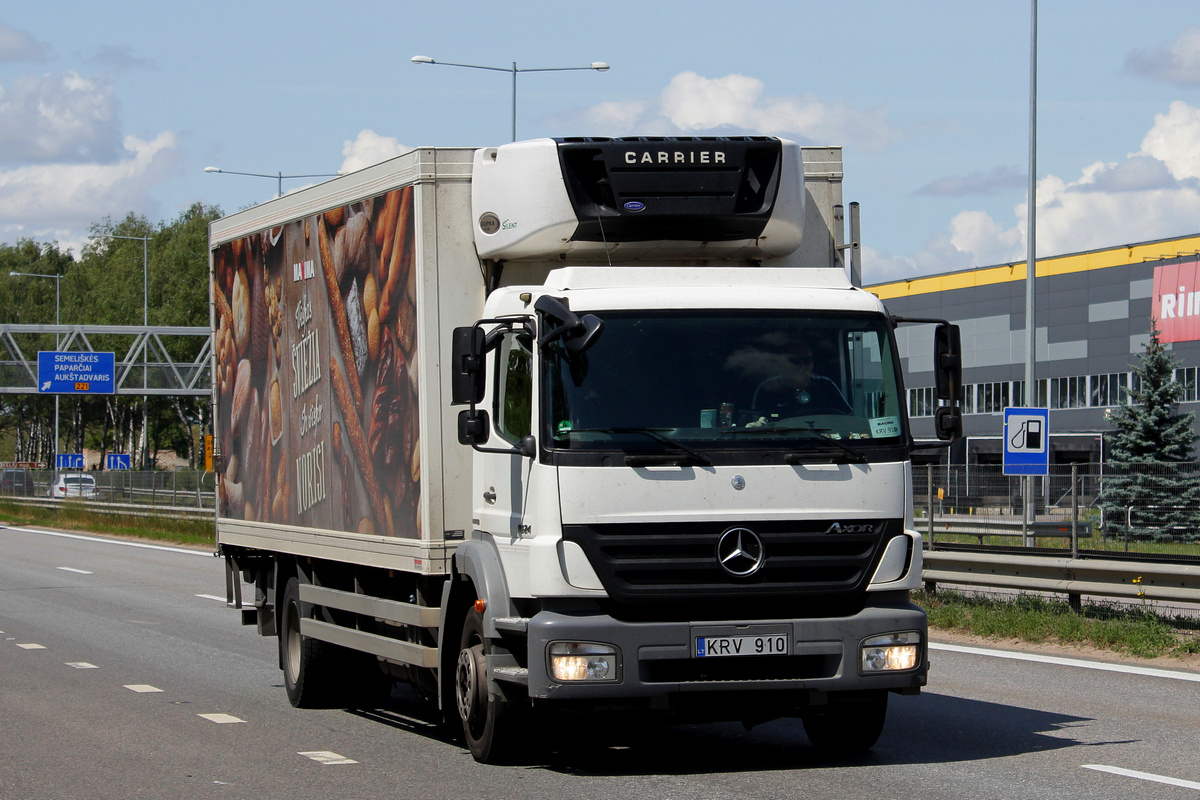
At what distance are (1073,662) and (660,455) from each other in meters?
6.81

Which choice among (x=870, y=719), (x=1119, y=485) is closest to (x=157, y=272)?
(x=1119, y=485)

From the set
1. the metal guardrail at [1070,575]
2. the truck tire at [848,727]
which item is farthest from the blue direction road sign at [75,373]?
the truck tire at [848,727]

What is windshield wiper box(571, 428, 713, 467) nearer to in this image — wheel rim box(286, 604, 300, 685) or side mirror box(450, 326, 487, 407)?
side mirror box(450, 326, 487, 407)

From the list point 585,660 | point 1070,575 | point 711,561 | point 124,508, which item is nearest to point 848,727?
point 711,561

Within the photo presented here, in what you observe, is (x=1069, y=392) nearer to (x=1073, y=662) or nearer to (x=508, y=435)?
(x=1073, y=662)

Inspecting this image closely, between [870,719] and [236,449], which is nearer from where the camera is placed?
[870,719]

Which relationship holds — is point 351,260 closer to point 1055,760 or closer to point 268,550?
point 268,550

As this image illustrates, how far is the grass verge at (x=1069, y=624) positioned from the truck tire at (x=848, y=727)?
5.51 m

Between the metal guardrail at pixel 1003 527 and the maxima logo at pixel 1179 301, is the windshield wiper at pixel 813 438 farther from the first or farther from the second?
the maxima logo at pixel 1179 301

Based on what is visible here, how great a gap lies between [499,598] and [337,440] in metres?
2.60

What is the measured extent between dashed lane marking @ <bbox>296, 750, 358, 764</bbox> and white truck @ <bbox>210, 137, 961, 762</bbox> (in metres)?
0.61

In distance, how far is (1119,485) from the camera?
A: 57.4 feet

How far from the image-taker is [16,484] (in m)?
67.4

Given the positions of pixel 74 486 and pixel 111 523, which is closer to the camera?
pixel 111 523
